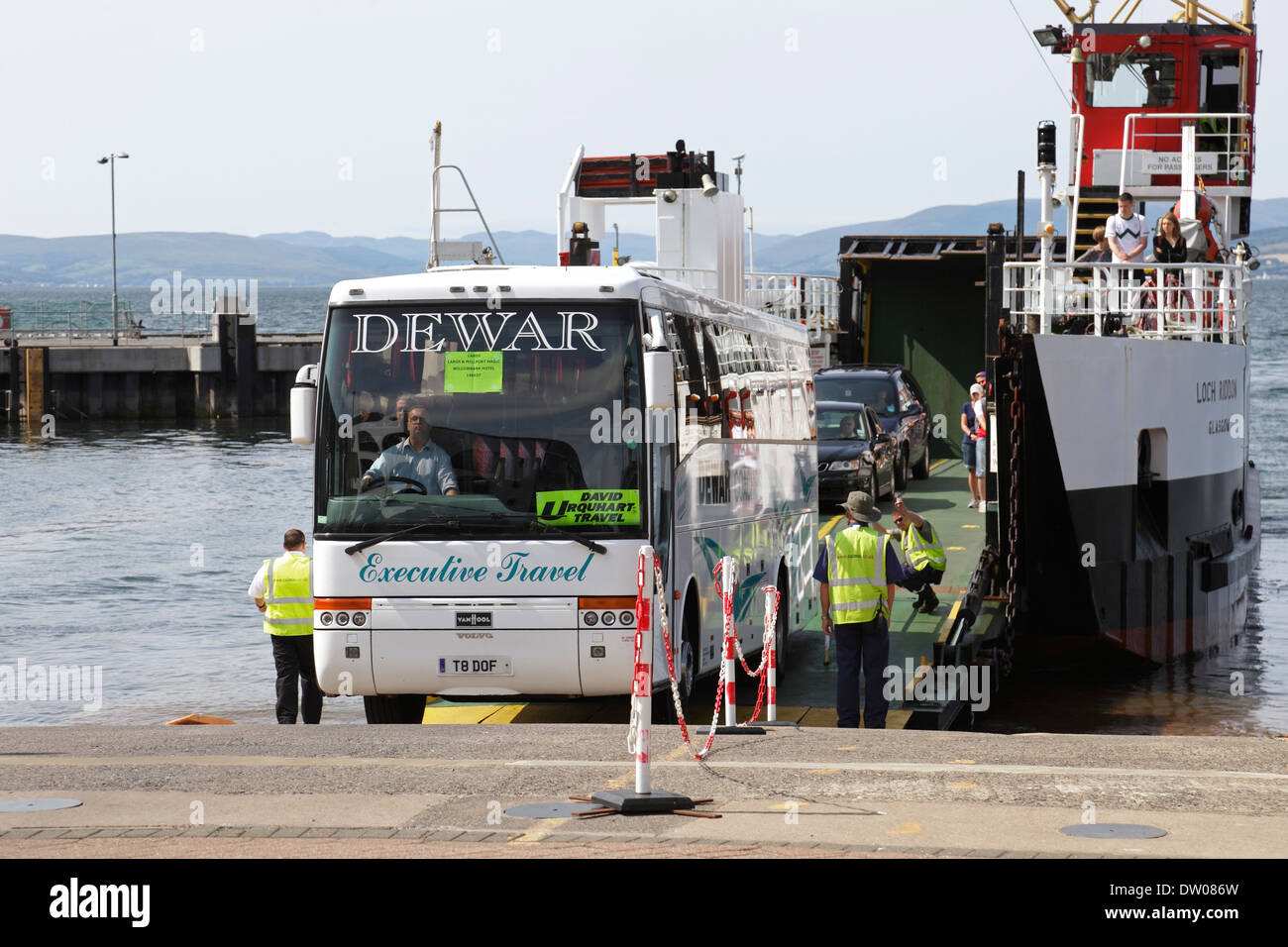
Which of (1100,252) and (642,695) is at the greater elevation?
(1100,252)

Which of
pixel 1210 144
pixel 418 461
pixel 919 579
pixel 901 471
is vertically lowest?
pixel 919 579

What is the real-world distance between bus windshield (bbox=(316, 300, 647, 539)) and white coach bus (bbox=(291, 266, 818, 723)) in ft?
0.03

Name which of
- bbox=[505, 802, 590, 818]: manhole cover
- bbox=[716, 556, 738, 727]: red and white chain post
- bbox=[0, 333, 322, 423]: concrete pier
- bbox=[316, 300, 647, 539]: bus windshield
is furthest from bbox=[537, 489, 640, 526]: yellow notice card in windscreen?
bbox=[0, 333, 322, 423]: concrete pier

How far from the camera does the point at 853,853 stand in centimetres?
700

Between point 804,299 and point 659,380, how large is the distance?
25920 mm

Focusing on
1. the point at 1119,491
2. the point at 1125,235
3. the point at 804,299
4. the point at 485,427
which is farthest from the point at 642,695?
the point at 804,299

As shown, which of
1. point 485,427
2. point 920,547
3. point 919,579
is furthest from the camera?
point 920,547

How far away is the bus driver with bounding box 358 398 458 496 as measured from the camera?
10844mm

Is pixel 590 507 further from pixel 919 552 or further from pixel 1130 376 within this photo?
pixel 1130 376

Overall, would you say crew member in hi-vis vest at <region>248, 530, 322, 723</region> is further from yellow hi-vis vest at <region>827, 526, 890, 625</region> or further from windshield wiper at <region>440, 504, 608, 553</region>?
yellow hi-vis vest at <region>827, 526, 890, 625</region>

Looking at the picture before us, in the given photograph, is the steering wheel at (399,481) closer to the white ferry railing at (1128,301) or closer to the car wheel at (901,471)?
the white ferry railing at (1128,301)

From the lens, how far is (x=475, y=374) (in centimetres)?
1091
